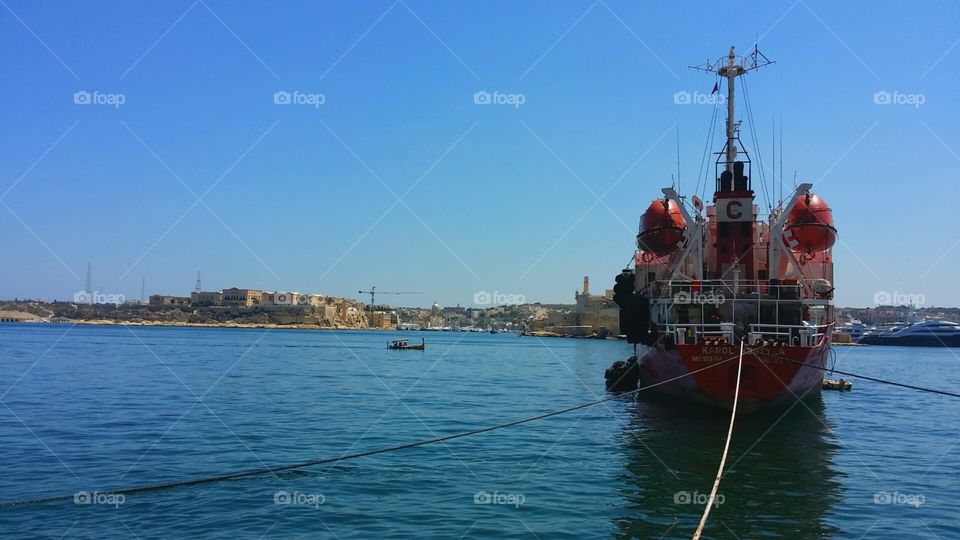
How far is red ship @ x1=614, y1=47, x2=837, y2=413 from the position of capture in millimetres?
28109

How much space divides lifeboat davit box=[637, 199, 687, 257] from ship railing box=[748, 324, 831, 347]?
25.9 ft

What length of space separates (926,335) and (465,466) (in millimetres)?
147819

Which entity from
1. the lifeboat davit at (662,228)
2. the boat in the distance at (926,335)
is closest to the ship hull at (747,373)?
the lifeboat davit at (662,228)

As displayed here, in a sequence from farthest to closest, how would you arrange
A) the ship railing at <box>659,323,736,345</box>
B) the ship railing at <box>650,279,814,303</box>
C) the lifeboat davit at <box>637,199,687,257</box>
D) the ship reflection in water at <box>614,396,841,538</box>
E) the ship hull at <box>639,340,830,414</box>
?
the lifeboat davit at <box>637,199,687,257</box>, the ship railing at <box>650,279,814,303</box>, the ship railing at <box>659,323,736,345</box>, the ship hull at <box>639,340,830,414</box>, the ship reflection in water at <box>614,396,841,538</box>

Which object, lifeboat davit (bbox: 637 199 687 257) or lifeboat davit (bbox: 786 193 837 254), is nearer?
lifeboat davit (bbox: 786 193 837 254)

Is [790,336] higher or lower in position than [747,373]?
higher

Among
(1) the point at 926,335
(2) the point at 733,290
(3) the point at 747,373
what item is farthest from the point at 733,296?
(1) the point at 926,335

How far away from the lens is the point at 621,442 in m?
25.1

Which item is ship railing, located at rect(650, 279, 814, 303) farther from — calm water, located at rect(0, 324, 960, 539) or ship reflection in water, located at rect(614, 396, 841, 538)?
calm water, located at rect(0, 324, 960, 539)

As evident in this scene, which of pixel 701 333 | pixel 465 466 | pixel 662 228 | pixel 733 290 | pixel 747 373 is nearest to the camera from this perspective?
pixel 465 466

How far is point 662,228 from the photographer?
37.9m

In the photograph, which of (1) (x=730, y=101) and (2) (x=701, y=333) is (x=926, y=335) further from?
(2) (x=701, y=333)

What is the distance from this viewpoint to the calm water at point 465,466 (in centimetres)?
1462

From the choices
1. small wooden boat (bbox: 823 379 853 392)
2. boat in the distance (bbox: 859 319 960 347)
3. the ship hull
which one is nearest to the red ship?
the ship hull
